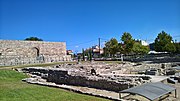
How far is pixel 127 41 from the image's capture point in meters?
45.9

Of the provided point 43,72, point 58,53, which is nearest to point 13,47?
point 58,53

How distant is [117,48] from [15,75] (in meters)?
32.9

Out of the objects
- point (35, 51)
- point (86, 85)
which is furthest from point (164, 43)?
point (86, 85)

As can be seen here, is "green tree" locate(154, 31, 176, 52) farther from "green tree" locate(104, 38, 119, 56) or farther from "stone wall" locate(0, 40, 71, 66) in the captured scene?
"stone wall" locate(0, 40, 71, 66)

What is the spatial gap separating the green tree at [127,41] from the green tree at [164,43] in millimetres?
10401

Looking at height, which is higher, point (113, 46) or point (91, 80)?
point (113, 46)

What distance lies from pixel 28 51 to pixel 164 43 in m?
32.6

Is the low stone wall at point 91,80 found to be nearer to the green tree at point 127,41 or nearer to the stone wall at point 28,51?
the stone wall at point 28,51

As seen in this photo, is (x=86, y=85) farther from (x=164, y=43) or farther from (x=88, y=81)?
(x=164, y=43)

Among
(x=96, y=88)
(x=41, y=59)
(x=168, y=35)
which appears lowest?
(x=96, y=88)

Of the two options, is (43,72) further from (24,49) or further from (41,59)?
(24,49)

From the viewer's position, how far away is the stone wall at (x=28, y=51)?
32.2m

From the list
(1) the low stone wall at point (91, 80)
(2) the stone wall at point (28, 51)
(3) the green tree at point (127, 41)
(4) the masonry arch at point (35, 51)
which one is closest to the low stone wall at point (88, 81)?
(1) the low stone wall at point (91, 80)

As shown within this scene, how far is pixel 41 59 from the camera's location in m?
Result: 35.4
